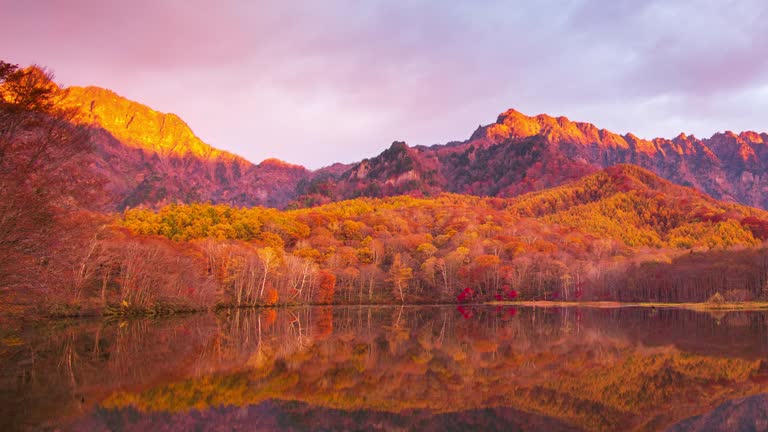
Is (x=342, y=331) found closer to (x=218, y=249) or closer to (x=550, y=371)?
(x=550, y=371)

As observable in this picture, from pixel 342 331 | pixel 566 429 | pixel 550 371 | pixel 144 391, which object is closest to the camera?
pixel 566 429

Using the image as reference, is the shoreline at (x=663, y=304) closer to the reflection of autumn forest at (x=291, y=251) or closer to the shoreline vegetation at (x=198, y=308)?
the shoreline vegetation at (x=198, y=308)

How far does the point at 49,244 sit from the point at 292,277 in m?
68.4

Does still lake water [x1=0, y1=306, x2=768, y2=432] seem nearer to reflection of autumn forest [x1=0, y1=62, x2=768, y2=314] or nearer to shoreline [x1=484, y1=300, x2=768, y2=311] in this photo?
reflection of autumn forest [x1=0, y1=62, x2=768, y2=314]

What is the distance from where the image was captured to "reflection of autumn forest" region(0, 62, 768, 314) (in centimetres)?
1931

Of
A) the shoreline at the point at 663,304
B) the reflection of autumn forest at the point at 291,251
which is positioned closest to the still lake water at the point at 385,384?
the reflection of autumn forest at the point at 291,251

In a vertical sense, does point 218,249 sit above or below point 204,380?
above

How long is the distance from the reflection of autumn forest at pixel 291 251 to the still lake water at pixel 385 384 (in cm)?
500

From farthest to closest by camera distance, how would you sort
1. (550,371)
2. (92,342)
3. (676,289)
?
(676,289) < (92,342) < (550,371)

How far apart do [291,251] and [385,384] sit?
106232mm

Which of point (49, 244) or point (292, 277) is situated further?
point (292, 277)

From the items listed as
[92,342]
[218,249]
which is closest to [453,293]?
[218,249]

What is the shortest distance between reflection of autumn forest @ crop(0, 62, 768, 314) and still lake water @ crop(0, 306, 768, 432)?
5.00m

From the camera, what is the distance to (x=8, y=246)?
1886 centimetres
